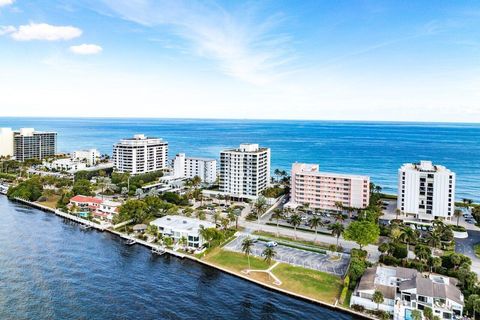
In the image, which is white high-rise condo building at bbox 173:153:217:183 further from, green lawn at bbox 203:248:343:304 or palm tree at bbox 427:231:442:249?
palm tree at bbox 427:231:442:249

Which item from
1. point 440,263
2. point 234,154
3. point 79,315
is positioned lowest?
point 79,315

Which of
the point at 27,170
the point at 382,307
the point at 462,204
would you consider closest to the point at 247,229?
the point at 382,307

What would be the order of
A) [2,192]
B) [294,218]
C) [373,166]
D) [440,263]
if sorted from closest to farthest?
[440,263] < [294,218] < [2,192] < [373,166]

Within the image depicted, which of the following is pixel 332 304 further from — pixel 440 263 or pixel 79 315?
pixel 79 315

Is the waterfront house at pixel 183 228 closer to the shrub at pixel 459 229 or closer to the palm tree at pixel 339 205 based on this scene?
the palm tree at pixel 339 205

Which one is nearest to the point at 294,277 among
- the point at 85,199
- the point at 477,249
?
the point at 477,249

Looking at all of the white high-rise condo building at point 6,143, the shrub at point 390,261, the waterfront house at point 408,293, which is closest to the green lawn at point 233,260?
the waterfront house at point 408,293

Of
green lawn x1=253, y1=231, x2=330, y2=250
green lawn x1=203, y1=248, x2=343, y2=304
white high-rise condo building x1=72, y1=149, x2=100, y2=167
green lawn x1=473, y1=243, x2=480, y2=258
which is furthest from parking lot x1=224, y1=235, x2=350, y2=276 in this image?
white high-rise condo building x1=72, y1=149, x2=100, y2=167
